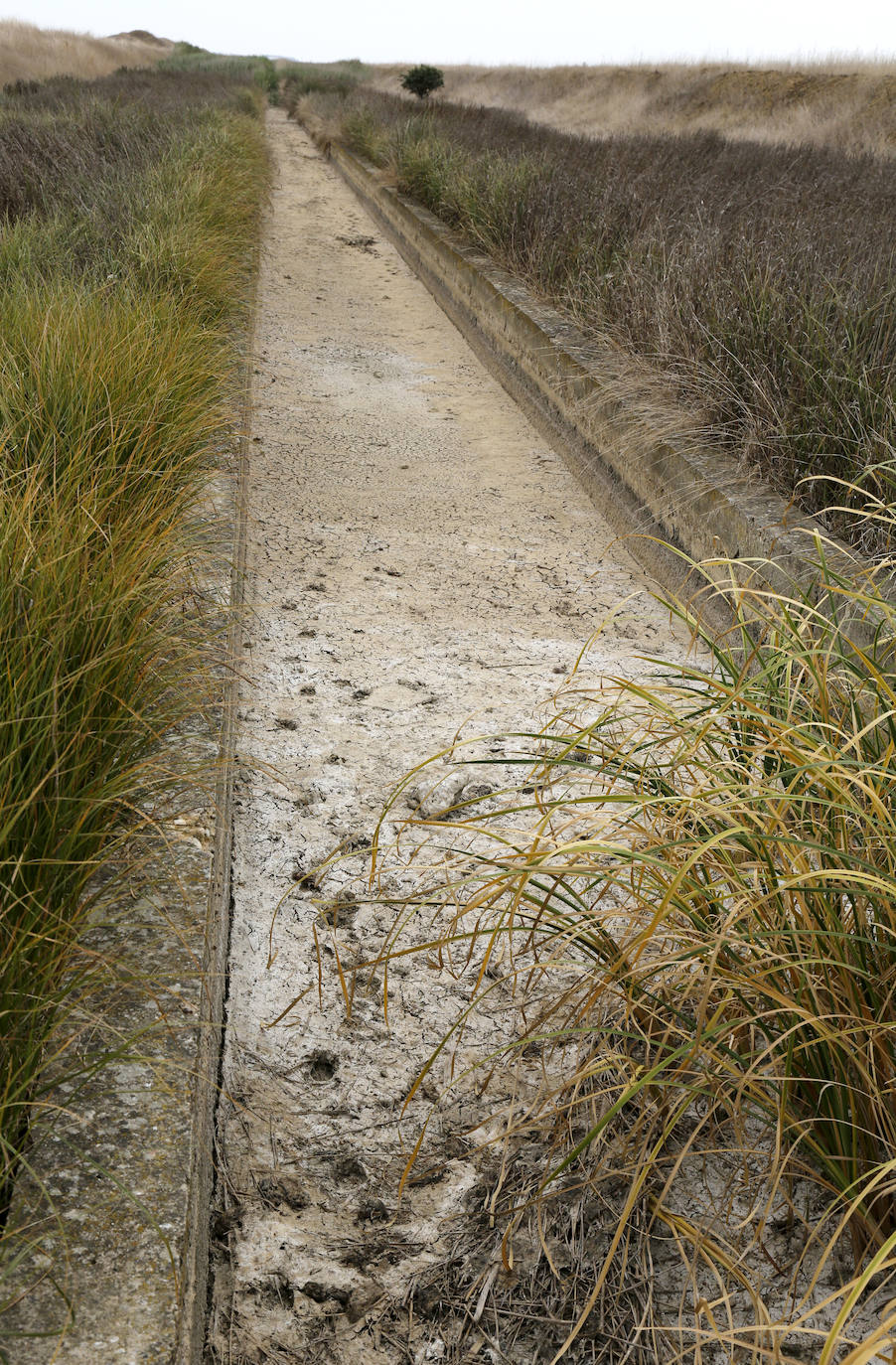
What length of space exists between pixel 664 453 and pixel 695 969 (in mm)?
2682

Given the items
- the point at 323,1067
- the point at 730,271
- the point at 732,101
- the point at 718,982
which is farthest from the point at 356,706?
the point at 732,101

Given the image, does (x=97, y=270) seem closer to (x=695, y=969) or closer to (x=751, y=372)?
(x=751, y=372)

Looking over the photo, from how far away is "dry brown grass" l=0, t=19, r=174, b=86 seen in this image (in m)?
29.4

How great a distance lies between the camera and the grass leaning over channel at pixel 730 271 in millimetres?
3277

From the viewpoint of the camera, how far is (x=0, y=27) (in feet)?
120

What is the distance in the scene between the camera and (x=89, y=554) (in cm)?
207

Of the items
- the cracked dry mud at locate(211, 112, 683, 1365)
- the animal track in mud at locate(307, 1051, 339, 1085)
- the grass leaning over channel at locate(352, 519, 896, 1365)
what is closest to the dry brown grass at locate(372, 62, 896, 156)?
the cracked dry mud at locate(211, 112, 683, 1365)

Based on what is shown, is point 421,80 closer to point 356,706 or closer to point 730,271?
point 730,271

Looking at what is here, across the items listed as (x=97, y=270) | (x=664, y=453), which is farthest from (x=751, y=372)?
(x=97, y=270)

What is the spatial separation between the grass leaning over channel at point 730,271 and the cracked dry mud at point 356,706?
25.0 inches

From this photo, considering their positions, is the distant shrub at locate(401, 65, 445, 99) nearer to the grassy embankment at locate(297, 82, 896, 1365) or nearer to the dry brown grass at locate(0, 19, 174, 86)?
the dry brown grass at locate(0, 19, 174, 86)

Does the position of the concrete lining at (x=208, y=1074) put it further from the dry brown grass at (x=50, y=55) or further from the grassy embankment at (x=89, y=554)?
the dry brown grass at (x=50, y=55)

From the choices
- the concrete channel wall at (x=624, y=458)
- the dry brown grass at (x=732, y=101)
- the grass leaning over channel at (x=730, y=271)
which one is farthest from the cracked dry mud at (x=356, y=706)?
the dry brown grass at (x=732, y=101)

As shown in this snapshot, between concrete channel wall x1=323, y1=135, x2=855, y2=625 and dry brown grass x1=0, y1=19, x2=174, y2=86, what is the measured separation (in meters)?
24.6
